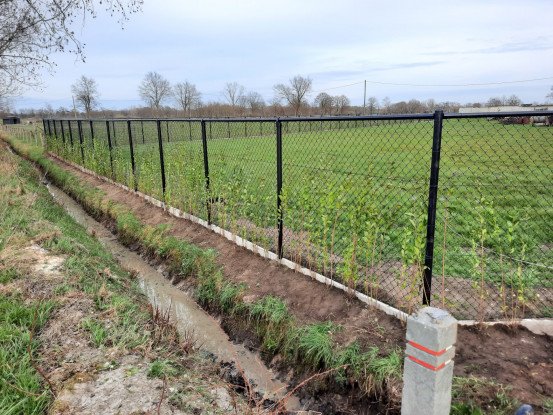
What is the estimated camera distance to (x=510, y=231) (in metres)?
3.27

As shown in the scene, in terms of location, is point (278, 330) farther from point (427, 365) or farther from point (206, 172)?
point (206, 172)

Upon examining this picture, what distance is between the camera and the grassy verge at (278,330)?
317 centimetres

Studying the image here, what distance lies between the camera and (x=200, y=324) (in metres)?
4.92

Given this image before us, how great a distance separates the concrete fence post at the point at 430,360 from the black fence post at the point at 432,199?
5.97 feet

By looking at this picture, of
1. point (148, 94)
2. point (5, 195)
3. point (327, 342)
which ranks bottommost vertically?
point (327, 342)

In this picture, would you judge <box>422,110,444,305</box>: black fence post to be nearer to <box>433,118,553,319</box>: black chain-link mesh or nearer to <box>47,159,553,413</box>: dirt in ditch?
<box>433,118,553,319</box>: black chain-link mesh

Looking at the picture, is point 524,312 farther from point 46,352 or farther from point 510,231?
point 46,352

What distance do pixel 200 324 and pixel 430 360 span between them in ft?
12.4

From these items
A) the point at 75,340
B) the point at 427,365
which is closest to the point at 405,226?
the point at 427,365

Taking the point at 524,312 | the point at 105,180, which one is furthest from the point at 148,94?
the point at 524,312

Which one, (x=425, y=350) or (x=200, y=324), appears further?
(x=200, y=324)

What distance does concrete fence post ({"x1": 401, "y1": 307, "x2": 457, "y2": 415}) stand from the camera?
162 centimetres

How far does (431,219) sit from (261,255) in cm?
271

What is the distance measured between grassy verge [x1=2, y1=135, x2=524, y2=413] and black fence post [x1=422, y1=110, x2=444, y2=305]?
71cm
